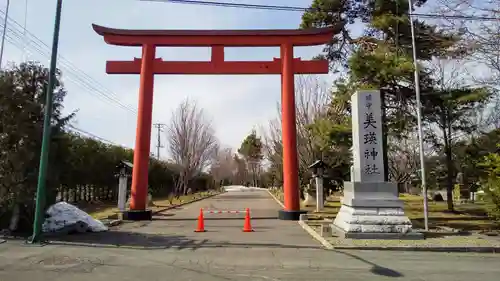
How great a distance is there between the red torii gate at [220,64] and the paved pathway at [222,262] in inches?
256

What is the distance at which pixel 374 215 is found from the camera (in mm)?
12836

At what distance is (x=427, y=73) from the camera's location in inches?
804

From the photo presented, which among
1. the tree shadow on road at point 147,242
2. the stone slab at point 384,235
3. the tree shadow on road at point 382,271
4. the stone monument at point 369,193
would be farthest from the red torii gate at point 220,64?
the tree shadow on road at point 382,271

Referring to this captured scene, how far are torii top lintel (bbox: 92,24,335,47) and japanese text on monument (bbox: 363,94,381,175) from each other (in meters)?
6.35

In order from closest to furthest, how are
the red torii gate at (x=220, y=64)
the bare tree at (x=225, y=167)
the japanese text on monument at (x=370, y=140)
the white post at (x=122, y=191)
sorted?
the japanese text on monument at (x=370, y=140) → the red torii gate at (x=220, y=64) → the white post at (x=122, y=191) → the bare tree at (x=225, y=167)

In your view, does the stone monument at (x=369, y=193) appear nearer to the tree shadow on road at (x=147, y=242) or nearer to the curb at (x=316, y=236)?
the curb at (x=316, y=236)

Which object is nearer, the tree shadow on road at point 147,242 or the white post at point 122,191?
the tree shadow on road at point 147,242

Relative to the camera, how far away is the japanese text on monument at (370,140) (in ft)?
44.6

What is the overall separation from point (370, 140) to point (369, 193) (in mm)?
1883

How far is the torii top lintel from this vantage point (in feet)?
63.1

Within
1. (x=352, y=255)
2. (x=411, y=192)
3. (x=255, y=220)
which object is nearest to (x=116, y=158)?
(x=255, y=220)

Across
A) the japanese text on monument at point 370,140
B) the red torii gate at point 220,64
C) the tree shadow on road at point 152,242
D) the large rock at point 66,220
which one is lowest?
the tree shadow on road at point 152,242

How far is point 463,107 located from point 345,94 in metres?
6.08

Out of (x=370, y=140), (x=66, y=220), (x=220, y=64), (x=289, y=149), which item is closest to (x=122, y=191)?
(x=66, y=220)
